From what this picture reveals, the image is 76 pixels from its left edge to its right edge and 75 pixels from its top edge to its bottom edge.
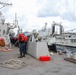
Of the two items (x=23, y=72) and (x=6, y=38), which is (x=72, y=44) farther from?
(x=23, y=72)

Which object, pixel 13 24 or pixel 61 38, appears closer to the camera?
pixel 13 24

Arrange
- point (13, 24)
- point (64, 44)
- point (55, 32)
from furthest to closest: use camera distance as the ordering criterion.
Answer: point (55, 32) < point (64, 44) < point (13, 24)

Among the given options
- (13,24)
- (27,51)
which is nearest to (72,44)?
(13,24)

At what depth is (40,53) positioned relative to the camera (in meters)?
8.40

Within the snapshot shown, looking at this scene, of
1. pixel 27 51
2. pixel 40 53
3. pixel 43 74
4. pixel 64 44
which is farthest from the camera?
pixel 64 44

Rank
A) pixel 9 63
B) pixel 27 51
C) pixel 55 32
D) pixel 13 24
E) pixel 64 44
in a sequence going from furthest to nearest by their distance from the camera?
pixel 55 32 → pixel 64 44 → pixel 13 24 → pixel 27 51 → pixel 9 63

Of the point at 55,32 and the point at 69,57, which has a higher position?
the point at 55,32

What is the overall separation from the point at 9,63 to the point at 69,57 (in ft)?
10.9

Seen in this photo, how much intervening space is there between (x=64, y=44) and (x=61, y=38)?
31.7 inches

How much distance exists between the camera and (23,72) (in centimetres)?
550

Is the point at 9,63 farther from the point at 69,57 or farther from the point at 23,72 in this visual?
the point at 69,57

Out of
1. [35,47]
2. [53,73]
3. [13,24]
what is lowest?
[53,73]

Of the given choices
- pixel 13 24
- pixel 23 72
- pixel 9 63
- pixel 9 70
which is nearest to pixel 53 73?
pixel 23 72

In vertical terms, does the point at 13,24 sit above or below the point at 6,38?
above
